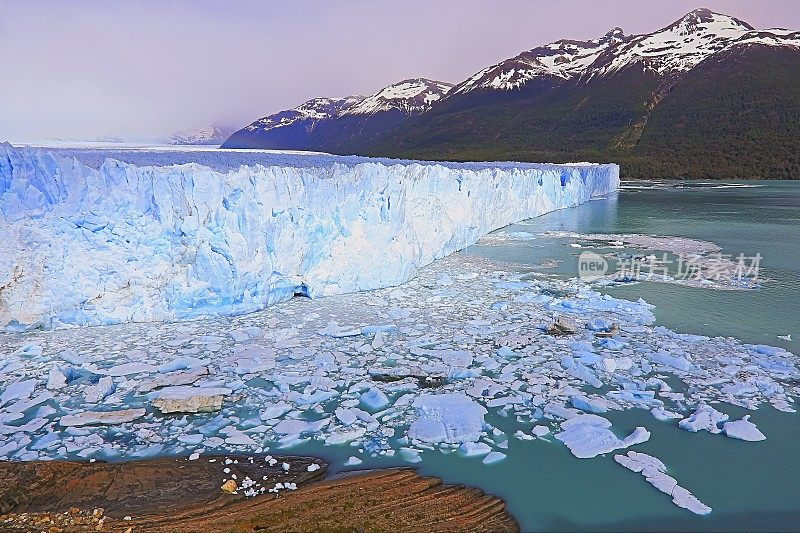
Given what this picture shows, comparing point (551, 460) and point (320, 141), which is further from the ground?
point (320, 141)

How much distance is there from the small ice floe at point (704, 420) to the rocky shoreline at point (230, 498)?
6.04 feet

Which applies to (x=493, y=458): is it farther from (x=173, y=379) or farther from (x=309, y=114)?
(x=309, y=114)

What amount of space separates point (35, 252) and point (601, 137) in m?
55.4

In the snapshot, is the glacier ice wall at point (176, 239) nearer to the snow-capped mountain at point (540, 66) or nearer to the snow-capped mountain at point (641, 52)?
the snow-capped mountain at point (641, 52)

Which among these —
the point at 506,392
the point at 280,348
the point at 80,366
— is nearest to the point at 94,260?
the point at 80,366

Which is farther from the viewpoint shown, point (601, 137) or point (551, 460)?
point (601, 137)

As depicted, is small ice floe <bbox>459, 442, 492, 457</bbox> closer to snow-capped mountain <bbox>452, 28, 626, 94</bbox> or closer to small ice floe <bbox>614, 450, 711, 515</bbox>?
small ice floe <bbox>614, 450, 711, 515</bbox>

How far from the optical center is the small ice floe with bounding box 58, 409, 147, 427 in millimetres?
4273

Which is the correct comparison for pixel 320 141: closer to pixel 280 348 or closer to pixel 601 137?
pixel 601 137

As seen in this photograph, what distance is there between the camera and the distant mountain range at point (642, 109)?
4534 cm

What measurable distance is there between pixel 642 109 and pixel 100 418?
6404 cm

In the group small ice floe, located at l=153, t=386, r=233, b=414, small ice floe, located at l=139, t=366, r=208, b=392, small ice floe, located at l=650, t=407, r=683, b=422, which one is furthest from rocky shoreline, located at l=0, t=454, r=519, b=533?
small ice floe, located at l=650, t=407, r=683, b=422

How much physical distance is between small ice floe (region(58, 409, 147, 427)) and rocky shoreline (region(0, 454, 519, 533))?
54 centimetres

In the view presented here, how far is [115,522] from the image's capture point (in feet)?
10.3
